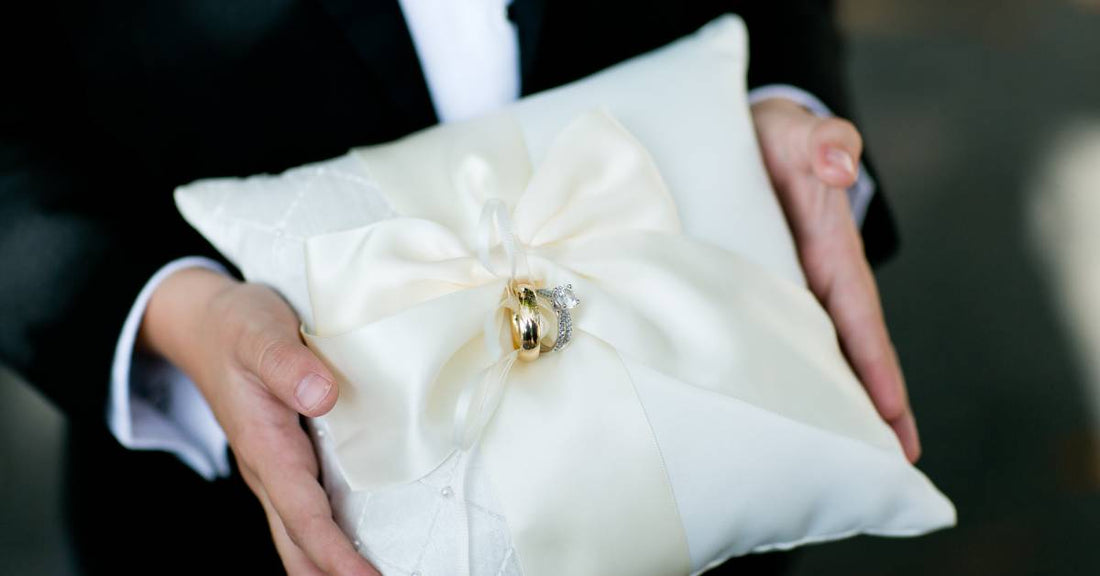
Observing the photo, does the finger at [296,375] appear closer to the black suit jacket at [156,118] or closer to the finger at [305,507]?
the finger at [305,507]

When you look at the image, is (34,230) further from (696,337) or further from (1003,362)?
(1003,362)

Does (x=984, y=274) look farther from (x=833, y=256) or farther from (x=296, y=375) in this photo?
(x=296, y=375)

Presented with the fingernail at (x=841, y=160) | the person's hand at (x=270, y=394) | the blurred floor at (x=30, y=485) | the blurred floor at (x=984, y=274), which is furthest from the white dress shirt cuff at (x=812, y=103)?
the blurred floor at (x=30, y=485)

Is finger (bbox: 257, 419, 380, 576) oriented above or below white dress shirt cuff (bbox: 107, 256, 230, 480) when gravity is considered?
above

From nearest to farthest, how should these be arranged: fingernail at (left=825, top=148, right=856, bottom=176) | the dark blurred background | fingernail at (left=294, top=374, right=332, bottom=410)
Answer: fingernail at (left=294, top=374, right=332, bottom=410), fingernail at (left=825, top=148, right=856, bottom=176), the dark blurred background

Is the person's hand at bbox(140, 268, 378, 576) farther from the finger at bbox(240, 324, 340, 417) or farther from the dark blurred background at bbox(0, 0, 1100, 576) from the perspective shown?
the dark blurred background at bbox(0, 0, 1100, 576)

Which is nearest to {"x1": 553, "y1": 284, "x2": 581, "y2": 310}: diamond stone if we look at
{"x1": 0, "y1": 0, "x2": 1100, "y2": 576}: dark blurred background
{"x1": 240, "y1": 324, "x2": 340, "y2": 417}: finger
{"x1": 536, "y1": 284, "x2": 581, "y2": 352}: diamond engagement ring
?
{"x1": 536, "y1": 284, "x2": 581, "y2": 352}: diamond engagement ring

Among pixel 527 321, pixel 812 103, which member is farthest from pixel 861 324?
pixel 527 321
